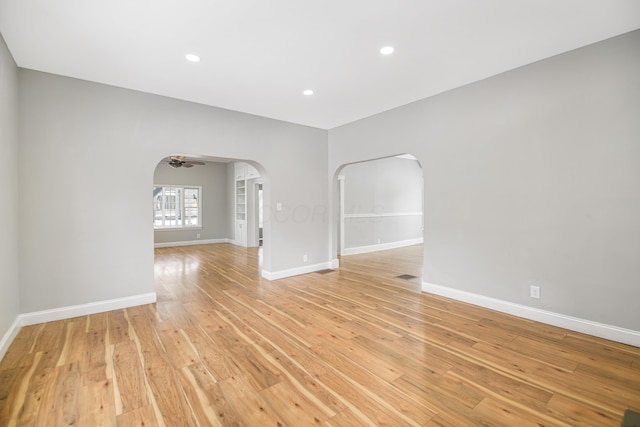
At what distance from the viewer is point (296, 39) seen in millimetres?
2582

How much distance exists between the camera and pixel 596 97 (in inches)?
107

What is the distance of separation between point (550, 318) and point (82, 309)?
17.4ft

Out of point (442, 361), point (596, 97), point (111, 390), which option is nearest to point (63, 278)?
point (111, 390)

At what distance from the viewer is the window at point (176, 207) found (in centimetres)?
888

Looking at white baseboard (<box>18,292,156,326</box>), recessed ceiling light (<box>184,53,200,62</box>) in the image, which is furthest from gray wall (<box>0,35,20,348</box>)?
recessed ceiling light (<box>184,53,200,62</box>)

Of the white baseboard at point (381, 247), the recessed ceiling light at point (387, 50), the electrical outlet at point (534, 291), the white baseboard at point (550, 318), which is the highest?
the recessed ceiling light at point (387, 50)

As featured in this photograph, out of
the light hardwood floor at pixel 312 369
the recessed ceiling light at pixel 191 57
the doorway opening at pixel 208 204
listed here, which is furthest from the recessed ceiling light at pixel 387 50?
the doorway opening at pixel 208 204

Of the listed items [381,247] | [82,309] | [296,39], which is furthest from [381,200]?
[82,309]

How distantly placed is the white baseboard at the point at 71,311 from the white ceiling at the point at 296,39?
2.69 metres

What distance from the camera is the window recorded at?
888 centimetres

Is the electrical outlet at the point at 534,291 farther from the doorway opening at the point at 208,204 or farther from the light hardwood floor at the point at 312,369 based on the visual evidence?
the doorway opening at the point at 208,204

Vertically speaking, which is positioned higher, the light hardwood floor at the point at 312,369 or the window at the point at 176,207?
the window at the point at 176,207

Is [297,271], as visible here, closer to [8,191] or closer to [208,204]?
[8,191]

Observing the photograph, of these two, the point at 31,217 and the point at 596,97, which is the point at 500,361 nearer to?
the point at 596,97
